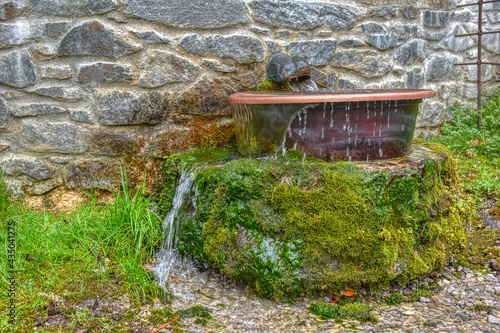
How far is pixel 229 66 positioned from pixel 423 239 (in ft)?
5.51

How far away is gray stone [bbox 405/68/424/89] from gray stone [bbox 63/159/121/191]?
2417mm

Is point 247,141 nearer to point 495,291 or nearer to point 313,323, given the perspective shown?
point 313,323

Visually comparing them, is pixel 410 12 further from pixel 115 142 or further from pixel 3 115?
pixel 3 115

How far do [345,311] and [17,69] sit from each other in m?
2.42

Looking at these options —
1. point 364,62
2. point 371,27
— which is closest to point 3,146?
point 364,62

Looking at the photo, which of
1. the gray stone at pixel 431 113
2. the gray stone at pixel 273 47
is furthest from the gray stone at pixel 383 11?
the gray stone at pixel 431 113

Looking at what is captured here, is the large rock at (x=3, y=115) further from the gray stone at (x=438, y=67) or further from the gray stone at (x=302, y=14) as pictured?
the gray stone at (x=438, y=67)

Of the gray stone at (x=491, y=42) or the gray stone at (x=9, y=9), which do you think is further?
the gray stone at (x=491, y=42)

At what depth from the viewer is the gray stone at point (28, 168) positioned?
283 centimetres

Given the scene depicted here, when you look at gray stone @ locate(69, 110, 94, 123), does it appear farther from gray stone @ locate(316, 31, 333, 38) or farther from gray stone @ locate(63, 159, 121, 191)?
gray stone @ locate(316, 31, 333, 38)

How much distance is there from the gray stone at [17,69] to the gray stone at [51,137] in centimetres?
25

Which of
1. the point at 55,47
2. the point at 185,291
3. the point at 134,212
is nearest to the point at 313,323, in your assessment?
the point at 185,291

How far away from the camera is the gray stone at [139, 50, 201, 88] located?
2.82 meters

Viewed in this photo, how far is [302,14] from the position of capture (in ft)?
9.95
